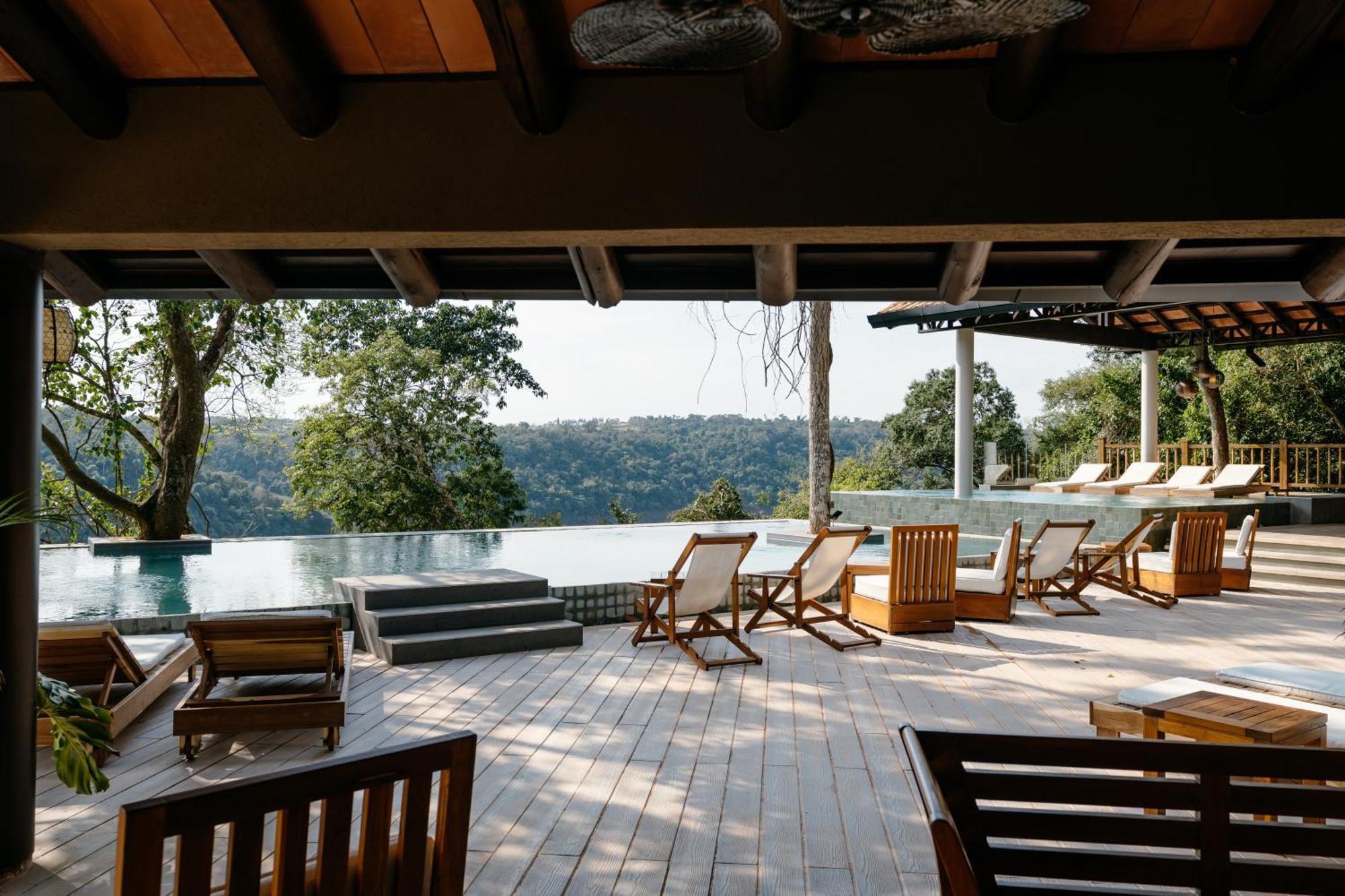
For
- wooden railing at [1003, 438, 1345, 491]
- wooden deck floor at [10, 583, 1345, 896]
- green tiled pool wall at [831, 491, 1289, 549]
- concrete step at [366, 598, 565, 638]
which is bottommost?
wooden deck floor at [10, 583, 1345, 896]

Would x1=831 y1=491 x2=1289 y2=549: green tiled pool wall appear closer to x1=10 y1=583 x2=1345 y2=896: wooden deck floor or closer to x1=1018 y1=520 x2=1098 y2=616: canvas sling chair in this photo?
x1=1018 y1=520 x2=1098 y2=616: canvas sling chair

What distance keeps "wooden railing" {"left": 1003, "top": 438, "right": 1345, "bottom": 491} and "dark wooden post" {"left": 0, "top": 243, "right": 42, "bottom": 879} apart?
16985 mm

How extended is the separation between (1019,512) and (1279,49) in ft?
36.3

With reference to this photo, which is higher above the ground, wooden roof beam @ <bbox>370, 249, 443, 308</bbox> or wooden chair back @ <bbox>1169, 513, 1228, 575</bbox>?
wooden roof beam @ <bbox>370, 249, 443, 308</bbox>

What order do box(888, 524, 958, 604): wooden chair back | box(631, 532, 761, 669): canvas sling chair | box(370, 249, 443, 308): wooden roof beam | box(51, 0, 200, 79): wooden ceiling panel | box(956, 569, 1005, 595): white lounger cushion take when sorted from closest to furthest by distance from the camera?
box(51, 0, 200, 79): wooden ceiling panel
box(370, 249, 443, 308): wooden roof beam
box(631, 532, 761, 669): canvas sling chair
box(888, 524, 958, 604): wooden chair back
box(956, 569, 1005, 595): white lounger cushion

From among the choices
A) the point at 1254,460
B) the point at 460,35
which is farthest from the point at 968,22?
the point at 1254,460

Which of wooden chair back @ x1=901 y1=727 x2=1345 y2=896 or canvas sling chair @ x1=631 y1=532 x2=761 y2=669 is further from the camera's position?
canvas sling chair @ x1=631 y1=532 x2=761 y2=669

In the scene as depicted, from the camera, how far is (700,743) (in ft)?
14.4

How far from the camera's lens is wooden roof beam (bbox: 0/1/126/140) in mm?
2646

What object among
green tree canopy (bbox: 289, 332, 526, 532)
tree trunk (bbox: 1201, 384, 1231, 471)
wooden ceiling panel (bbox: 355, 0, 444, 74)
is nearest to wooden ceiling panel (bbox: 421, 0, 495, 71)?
wooden ceiling panel (bbox: 355, 0, 444, 74)

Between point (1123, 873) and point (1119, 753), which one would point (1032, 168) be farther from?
point (1123, 873)

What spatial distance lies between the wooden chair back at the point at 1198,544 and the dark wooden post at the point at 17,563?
8.86 metres

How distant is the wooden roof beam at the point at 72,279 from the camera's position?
349 centimetres

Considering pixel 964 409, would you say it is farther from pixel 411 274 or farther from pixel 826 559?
pixel 411 274
